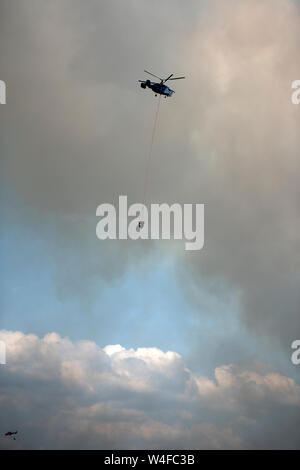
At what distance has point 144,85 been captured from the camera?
160250 mm

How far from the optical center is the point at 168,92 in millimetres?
164625

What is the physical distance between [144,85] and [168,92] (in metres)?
8.68
